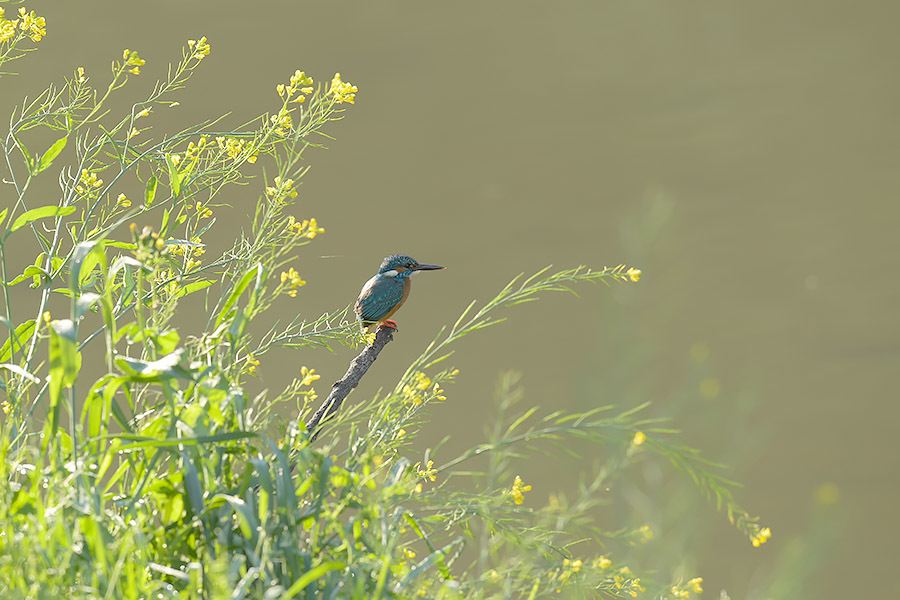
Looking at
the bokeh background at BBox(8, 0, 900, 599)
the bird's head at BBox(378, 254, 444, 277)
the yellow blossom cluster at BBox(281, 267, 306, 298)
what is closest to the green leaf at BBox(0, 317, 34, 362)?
the yellow blossom cluster at BBox(281, 267, 306, 298)

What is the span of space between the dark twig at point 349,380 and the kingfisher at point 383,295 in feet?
0.06

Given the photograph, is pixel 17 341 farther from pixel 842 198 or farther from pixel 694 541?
pixel 842 198

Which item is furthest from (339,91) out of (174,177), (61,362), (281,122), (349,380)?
(61,362)

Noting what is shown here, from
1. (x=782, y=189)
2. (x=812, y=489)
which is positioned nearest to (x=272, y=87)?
(x=782, y=189)

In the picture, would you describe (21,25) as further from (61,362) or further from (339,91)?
→ (61,362)

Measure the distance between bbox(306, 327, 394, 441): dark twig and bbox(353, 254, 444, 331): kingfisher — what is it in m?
0.02

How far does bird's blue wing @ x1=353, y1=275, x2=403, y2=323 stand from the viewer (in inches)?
47.8

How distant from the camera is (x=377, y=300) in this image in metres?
1.22

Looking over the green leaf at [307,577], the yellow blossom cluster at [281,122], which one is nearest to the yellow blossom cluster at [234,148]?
the yellow blossom cluster at [281,122]

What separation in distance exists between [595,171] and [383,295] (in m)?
1.31

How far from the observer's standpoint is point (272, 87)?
8.09ft

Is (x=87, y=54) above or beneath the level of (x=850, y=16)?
above

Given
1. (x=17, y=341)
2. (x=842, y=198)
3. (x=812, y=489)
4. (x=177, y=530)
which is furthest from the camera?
(x=842, y=198)

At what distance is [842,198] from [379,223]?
4.00ft
